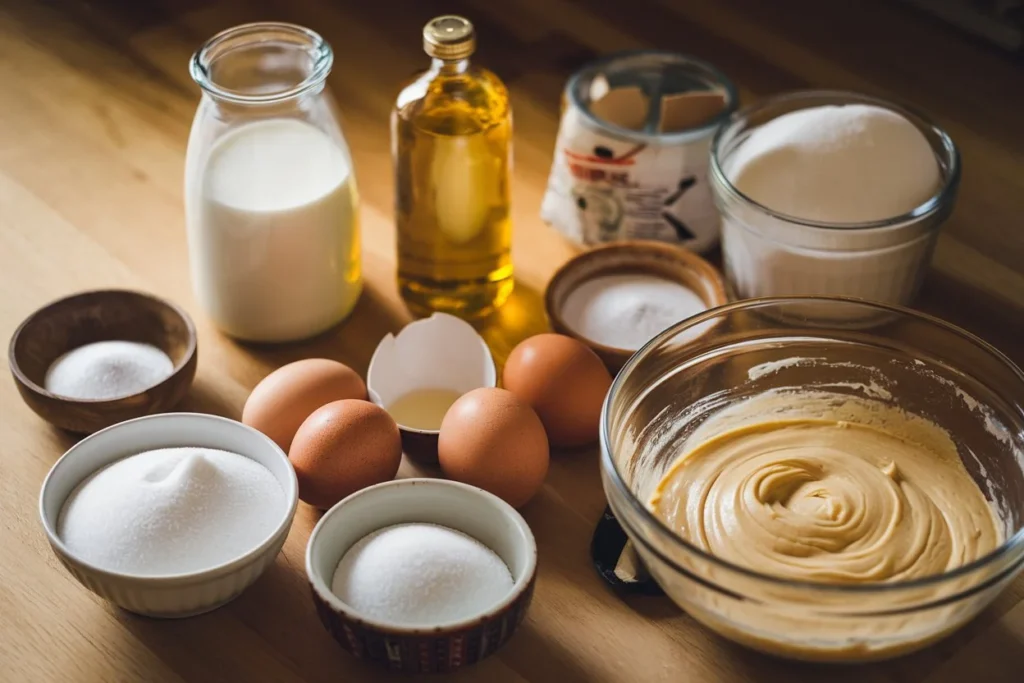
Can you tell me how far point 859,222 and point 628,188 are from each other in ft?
Result: 0.77

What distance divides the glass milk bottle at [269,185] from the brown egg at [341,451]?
20 cm

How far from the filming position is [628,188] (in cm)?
129

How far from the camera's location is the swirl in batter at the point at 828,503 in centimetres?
91

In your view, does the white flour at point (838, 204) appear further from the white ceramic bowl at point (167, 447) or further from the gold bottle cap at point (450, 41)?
the white ceramic bowl at point (167, 447)

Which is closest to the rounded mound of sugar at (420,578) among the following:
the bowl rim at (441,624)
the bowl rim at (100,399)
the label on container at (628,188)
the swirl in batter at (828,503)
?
the bowl rim at (441,624)

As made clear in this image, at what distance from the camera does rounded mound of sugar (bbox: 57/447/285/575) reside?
35.9 inches

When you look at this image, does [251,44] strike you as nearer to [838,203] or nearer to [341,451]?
[341,451]

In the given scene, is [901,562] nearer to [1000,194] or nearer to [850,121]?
[850,121]

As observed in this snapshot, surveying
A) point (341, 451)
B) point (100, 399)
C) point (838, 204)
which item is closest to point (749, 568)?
point (341, 451)

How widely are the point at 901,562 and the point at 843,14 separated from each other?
3.22 ft

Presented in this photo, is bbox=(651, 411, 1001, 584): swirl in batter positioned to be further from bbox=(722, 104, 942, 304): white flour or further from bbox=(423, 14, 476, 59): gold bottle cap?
bbox=(423, 14, 476, 59): gold bottle cap

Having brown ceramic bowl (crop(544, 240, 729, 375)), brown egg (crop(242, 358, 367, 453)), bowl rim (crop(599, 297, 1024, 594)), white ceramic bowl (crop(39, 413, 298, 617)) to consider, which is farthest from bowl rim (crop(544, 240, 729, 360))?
white ceramic bowl (crop(39, 413, 298, 617))

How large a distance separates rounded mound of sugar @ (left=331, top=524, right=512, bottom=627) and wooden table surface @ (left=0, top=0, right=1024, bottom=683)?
68mm

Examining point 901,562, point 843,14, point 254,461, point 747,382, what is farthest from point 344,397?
point 843,14
